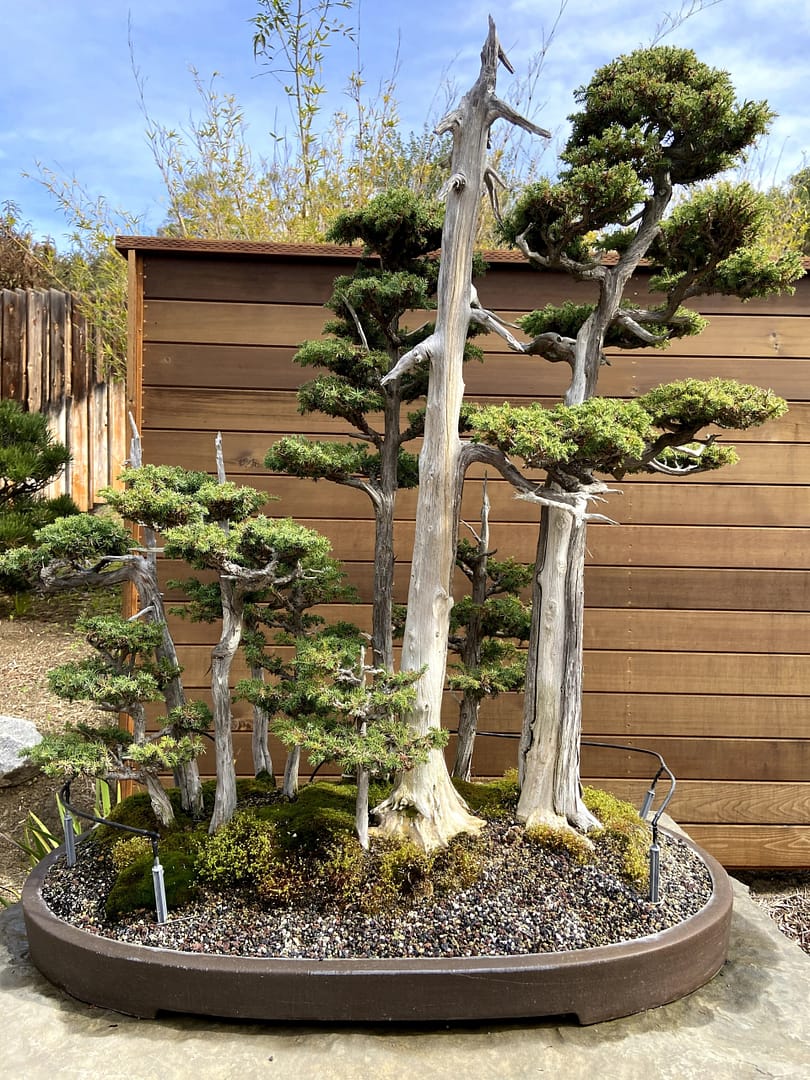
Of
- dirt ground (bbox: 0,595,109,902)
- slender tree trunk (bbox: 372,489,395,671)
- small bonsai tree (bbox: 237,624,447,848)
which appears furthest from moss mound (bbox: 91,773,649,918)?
dirt ground (bbox: 0,595,109,902)

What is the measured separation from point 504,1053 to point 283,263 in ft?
9.58

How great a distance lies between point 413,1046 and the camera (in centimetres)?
167

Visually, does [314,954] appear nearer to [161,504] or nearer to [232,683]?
[161,504]

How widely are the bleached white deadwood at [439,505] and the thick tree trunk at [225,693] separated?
45 cm

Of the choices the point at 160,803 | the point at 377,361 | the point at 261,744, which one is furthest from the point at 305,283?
the point at 160,803

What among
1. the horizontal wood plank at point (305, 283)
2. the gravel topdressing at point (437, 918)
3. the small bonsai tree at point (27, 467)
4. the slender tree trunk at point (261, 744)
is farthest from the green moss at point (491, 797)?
the small bonsai tree at point (27, 467)

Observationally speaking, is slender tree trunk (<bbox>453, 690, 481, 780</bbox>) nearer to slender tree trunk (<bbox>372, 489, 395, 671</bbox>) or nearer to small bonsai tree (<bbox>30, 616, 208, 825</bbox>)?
slender tree trunk (<bbox>372, 489, 395, 671</bbox>)

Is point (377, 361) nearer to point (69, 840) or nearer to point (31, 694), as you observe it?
point (69, 840)

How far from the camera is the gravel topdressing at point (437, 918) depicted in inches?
71.9

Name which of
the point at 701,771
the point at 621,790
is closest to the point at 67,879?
the point at 621,790

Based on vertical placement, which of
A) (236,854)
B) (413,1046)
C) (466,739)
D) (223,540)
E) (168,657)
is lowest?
(413,1046)

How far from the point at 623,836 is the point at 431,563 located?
1.00 m

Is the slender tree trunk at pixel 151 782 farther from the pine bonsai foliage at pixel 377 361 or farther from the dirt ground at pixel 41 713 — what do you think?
the pine bonsai foliage at pixel 377 361

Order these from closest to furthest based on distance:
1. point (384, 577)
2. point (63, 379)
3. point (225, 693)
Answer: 1. point (225, 693)
2. point (384, 577)
3. point (63, 379)
